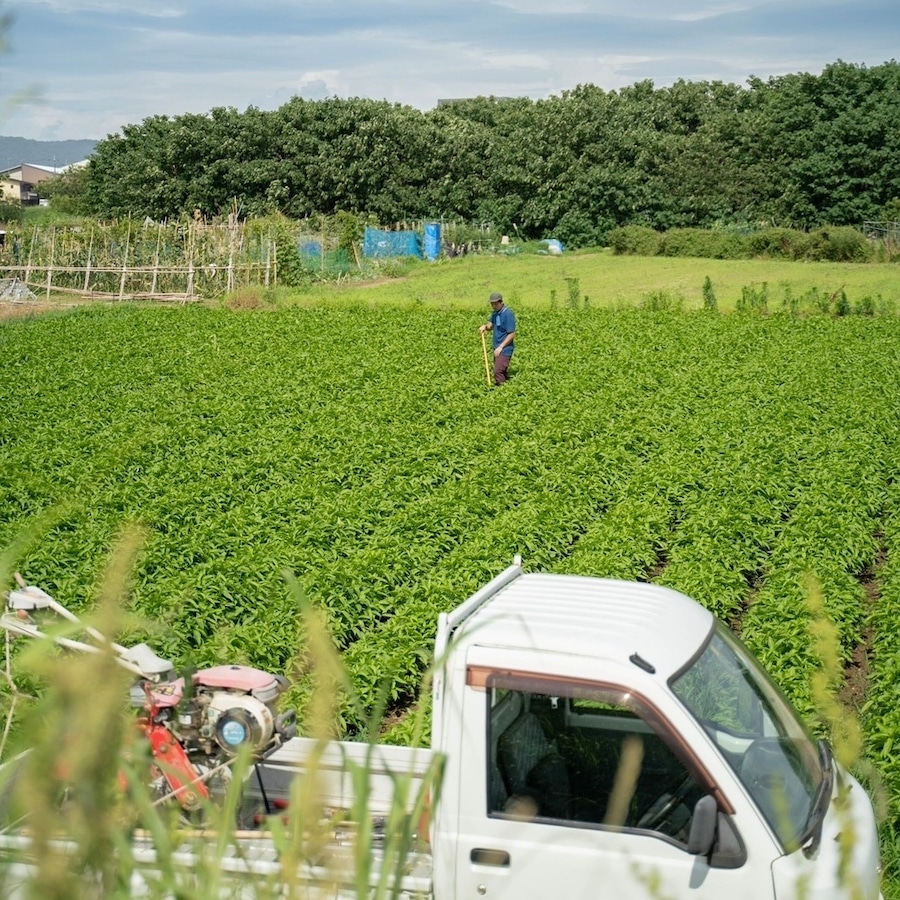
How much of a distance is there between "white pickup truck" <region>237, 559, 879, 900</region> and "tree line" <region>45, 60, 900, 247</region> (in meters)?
63.9

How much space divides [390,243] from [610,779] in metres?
53.9

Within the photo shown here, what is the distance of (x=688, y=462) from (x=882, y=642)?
6.29m

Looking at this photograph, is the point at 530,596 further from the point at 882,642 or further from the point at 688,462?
the point at 688,462

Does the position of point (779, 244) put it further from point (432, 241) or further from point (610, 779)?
point (610, 779)

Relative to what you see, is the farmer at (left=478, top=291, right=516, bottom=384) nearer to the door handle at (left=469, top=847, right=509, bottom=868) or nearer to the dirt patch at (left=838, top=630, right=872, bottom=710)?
the dirt patch at (left=838, top=630, right=872, bottom=710)

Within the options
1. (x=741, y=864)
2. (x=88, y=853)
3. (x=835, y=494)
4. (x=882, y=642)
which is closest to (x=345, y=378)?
(x=835, y=494)

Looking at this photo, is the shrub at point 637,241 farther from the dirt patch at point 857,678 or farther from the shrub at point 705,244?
the dirt patch at point 857,678

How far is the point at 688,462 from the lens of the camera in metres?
15.7

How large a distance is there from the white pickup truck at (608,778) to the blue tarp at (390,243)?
5090 cm

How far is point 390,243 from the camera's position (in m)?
57.3

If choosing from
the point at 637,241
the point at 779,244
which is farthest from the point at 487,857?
the point at 637,241

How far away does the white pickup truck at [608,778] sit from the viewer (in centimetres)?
426

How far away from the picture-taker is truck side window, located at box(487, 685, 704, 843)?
4465 mm

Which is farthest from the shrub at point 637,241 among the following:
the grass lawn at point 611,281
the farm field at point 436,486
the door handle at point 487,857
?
the door handle at point 487,857
